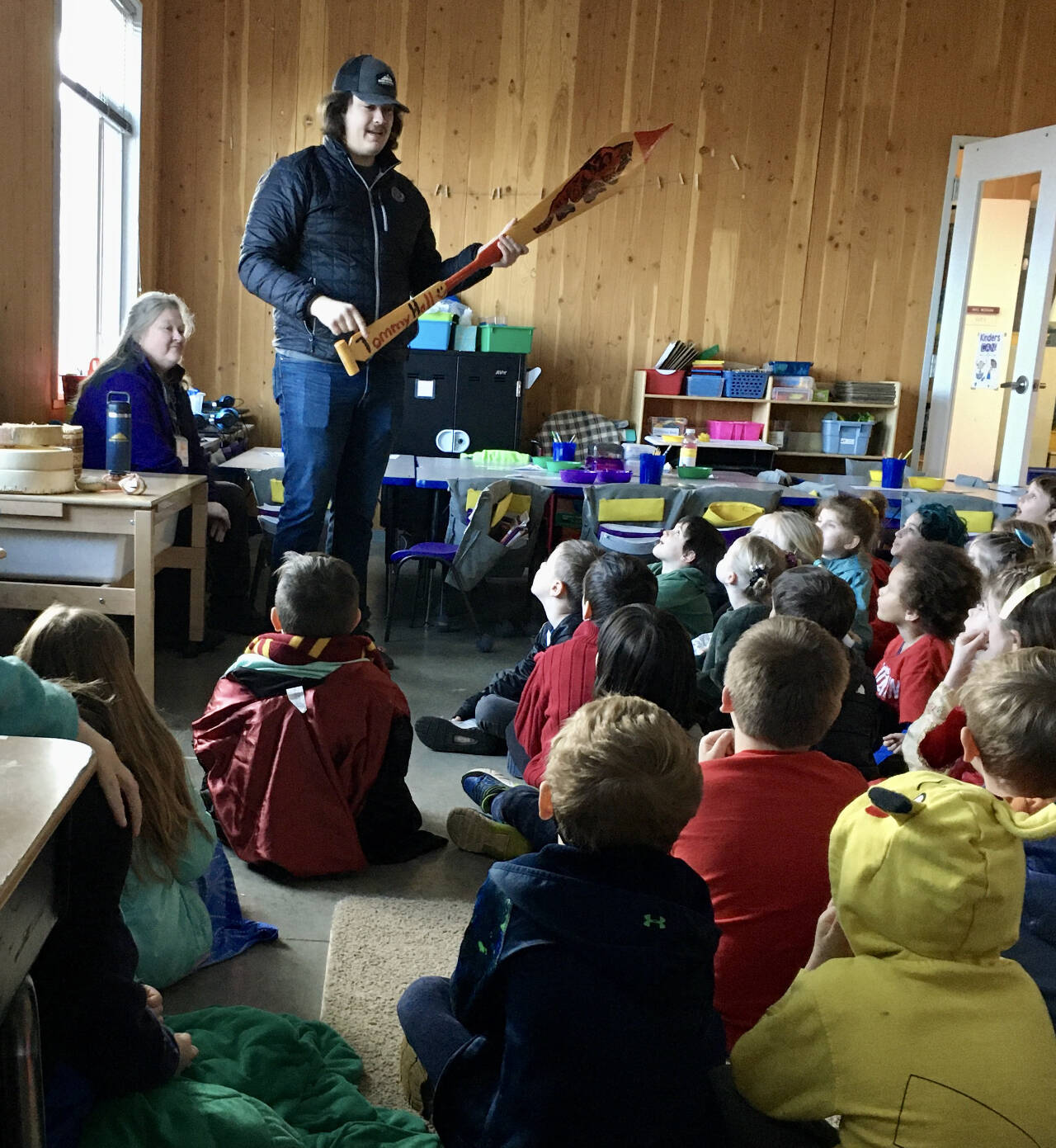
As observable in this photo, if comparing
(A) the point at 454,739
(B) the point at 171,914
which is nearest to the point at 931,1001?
(B) the point at 171,914

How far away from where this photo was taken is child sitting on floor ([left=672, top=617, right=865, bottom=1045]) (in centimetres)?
161

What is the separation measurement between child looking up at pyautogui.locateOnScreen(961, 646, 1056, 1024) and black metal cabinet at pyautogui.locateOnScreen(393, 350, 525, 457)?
16.9ft

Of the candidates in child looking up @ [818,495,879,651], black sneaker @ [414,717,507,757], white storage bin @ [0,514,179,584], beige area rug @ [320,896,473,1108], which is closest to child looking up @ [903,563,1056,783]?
child looking up @ [818,495,879,651]

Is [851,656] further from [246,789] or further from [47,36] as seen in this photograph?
[47,36]

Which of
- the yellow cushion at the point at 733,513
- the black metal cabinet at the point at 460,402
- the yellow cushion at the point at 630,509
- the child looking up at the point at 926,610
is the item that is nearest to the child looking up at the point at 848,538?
the child looking up at the point at 926,610

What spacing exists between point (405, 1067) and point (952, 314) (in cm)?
683

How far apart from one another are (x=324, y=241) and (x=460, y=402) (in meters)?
2.94

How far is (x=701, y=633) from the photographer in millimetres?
3488

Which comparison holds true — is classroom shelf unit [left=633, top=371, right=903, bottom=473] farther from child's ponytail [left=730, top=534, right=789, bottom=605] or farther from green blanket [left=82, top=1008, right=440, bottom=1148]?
green blanket [left=82, top=1008, right=440, bottom=1148]

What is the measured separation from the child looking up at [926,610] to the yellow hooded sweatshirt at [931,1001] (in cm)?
157

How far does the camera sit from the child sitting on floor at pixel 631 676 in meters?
2.34

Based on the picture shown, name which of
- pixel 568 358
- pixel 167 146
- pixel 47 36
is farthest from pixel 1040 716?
pixel 167 146

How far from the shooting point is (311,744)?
2.43 m

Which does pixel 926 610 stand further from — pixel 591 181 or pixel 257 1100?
pixel 257 1100
